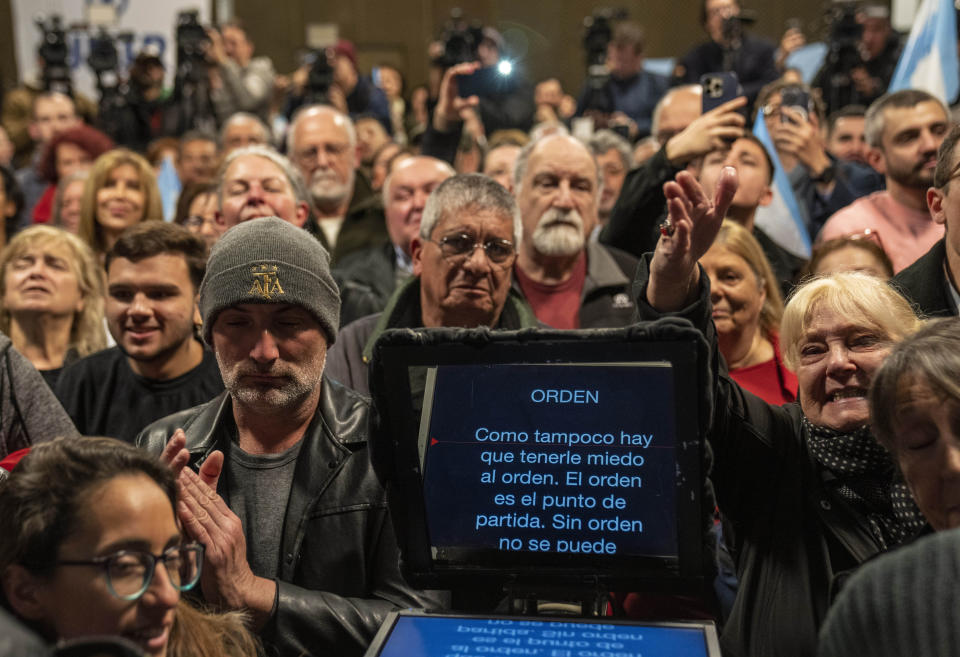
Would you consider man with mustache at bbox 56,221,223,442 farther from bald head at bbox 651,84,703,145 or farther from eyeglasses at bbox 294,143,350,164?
bald head at bbox 651,84,703,145

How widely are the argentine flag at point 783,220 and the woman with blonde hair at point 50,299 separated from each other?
2.71 metres

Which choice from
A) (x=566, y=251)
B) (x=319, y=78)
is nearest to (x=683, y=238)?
(x=566, y=251)

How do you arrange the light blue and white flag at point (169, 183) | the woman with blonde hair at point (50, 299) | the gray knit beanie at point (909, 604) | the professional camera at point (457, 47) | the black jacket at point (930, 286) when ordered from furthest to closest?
1. the professional camera at point (457, 47)
2. the light blue and white flag at point (169, 183)
3. the woman with blonde hair at point (50, 299)
4. the black jacket at point (930, 286)
5. the gray knit beanie at point (909, 604)

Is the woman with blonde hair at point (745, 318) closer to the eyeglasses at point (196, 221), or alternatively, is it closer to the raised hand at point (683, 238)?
the raised hand at point (683, 238)

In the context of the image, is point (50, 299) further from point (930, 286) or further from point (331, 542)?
point (930, 286)

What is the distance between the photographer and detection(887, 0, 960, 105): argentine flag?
5.53 metres

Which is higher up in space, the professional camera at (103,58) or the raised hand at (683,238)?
the professional camera at (103,58)

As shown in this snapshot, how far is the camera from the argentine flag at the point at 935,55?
5527 millimetres

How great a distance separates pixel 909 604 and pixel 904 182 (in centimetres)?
352

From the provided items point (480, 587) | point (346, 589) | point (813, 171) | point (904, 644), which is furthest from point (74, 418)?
point (813, 171)

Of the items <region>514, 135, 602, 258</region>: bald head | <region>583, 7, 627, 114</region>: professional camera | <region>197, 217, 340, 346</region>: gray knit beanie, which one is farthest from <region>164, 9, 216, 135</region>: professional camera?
<region>197, 217, 340, 346</region>: gray knit beanie

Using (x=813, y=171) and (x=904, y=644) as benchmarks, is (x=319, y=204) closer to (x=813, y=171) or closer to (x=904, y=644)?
(x=813, y=171)

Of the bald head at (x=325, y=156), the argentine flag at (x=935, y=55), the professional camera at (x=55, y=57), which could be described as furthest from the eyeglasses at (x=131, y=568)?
the professional camera at (x=55, y=57)

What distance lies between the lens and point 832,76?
24.2 feet
